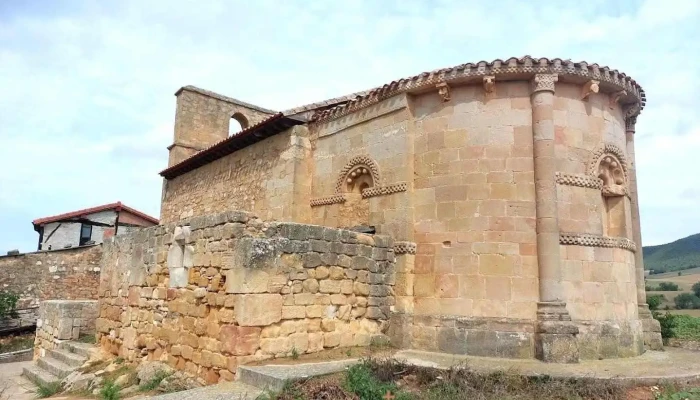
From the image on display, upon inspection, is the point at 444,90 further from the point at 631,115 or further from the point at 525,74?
the point at 631,115

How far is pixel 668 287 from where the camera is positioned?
4334 centimetres

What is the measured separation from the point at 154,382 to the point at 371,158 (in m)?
5.28

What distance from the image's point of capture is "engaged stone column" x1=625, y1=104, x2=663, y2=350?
9508mm

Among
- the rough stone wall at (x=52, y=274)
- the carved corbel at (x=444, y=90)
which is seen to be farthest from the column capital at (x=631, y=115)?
the rough stone wall at (x=52, y=274)

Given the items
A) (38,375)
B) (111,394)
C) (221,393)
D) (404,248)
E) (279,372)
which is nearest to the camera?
(221,393)

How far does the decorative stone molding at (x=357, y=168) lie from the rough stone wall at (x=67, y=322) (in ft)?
21.1

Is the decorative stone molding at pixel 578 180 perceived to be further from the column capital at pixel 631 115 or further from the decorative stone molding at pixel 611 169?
the column capital at pixel 631 115

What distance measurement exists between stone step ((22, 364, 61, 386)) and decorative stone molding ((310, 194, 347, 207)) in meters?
5.78

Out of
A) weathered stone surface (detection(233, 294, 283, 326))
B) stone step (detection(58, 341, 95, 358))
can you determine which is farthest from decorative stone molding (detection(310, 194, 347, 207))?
stone step (detection(58, 341, 95, 358))

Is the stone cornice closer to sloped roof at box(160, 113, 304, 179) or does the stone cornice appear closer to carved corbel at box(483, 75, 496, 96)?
carved corbel at box(483, 75, 496, 96)

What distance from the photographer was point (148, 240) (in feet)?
28.9

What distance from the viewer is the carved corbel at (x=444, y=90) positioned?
8633 mm

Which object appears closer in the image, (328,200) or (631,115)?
(631,115)

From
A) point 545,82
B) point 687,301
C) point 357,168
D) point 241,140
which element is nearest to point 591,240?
point 545,82
